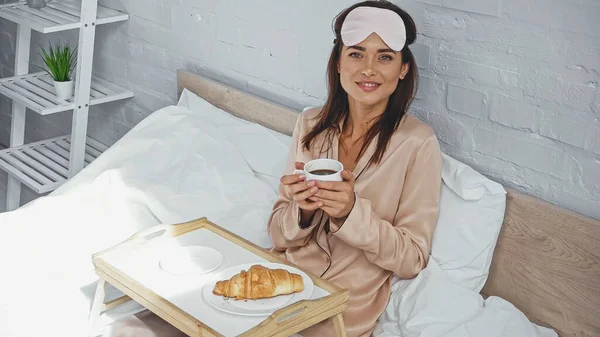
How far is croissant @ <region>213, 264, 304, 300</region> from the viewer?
1.56 meters

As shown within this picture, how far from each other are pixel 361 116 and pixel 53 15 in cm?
152

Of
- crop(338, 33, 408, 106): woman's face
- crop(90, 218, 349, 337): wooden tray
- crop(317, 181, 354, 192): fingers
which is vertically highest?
crop(338, 33, 408, 106): woman's face

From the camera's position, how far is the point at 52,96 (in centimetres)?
300

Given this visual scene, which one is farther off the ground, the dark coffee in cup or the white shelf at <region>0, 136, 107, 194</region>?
the dark coffee in cup

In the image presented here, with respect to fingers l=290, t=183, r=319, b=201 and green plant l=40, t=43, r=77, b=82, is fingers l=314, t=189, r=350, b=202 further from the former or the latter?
green plant l=40, t=43, r=77, b=82

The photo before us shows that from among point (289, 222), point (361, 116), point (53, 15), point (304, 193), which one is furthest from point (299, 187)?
point (53, 15)

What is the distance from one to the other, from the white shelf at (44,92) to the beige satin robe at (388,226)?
4.33ft

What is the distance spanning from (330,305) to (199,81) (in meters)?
1.34

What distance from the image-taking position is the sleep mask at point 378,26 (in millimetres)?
1833

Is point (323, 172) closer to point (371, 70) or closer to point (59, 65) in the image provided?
point (371, 70)

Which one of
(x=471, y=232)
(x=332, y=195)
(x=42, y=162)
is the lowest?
(x=42, y=162)

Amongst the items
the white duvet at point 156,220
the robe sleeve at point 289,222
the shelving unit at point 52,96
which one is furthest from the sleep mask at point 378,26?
the shelving unit at point 52,96

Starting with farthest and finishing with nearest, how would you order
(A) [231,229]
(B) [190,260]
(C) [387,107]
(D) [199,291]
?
(A) [231,229] → (C) [387,107] → (B) [190,260] → (D) [199,291]

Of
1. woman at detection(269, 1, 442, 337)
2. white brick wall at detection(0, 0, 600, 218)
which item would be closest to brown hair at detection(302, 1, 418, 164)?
woman at detection(269, 1, 442, 337)
